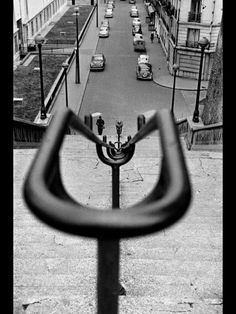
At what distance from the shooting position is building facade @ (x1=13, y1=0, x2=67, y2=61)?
31.1 m

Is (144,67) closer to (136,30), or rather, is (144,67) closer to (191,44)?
(191,44)

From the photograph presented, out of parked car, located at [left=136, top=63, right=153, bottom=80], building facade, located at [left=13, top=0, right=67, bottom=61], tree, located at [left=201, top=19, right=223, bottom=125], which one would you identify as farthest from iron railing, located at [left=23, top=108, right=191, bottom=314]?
building facade, located at [left=13, top=0, right=67, bottom=61]

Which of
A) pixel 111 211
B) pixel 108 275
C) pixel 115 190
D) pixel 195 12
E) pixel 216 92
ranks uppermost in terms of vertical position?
pixel 111 211

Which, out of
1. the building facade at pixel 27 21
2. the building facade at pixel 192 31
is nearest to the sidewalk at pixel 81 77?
the building facade at pixel 27 21

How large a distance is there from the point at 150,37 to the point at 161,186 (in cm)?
4028

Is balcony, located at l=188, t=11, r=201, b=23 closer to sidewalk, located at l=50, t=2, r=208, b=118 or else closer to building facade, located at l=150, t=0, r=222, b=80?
building facade, located at l=150, t=0, r=222, b=80

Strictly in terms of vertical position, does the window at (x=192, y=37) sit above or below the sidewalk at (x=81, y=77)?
above

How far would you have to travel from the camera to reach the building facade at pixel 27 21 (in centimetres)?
3111

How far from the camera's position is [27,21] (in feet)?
112

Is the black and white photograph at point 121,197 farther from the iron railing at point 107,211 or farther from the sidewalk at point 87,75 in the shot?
the sidewalk at point 87,75

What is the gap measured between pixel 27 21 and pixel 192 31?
13.9 metres

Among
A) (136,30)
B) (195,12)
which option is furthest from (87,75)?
(136,30)

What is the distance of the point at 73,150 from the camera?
12.2 m

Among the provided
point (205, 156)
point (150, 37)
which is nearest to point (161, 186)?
point (205, 156)
